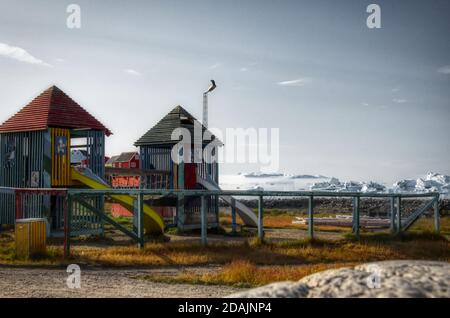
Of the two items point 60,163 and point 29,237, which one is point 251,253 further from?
point 60,163

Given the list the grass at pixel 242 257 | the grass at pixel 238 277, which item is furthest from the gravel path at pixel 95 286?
the grass at pixel 242 257

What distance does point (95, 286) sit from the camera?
31.7ft

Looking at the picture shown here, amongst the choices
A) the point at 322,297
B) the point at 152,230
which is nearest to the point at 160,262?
the point at 152,230

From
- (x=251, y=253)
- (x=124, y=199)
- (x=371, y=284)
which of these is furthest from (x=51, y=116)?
(x=371, y=284)

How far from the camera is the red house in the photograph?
48.2 m

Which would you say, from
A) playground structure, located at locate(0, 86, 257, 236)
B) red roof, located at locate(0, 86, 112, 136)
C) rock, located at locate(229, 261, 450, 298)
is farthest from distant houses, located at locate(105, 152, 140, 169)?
rock, located at locate(229, 261, 450, 298)

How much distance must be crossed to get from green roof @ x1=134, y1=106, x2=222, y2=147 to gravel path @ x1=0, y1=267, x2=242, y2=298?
12256 mm

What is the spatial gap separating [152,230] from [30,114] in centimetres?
753

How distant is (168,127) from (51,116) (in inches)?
237

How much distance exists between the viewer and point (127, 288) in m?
9.40

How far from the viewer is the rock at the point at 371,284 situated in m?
4.34

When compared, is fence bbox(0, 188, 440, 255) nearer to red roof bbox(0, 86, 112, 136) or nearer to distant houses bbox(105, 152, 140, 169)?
red roof bbox(0, 86, 112, 136)

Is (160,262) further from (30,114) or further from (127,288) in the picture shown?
(30,114)
